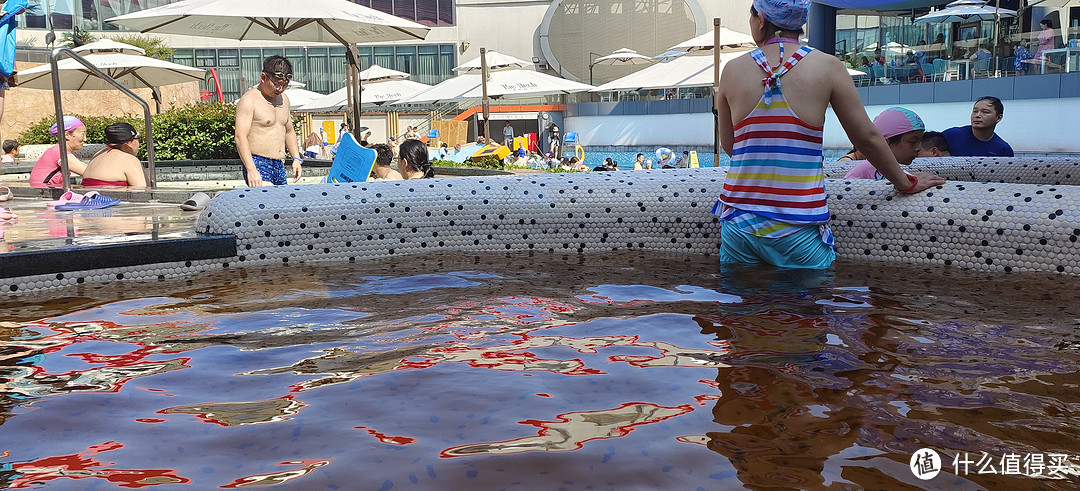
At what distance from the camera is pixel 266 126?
754 cm

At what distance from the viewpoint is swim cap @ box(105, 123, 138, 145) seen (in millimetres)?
8445

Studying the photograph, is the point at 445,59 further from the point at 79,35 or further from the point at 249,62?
the point at 79,35

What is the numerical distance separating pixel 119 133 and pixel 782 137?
278 inches

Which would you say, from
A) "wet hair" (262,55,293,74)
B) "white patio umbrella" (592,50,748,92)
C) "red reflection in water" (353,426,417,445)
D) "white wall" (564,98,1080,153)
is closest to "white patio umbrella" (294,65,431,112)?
"white patio umbrella" (592,50,748,92)

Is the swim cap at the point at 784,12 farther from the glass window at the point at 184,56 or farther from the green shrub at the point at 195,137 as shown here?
the glass window at the point at 184,56

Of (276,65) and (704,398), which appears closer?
(704,398)

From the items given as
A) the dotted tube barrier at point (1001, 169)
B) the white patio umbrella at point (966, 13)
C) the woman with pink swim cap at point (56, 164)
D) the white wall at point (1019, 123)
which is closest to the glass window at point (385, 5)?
the white wall at point (1019, 123)

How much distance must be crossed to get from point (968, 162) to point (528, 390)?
5395mm

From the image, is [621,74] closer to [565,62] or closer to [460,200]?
[565,62]

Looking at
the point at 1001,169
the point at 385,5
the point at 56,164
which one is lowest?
the point at 1001,169

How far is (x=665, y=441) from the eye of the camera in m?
2.08

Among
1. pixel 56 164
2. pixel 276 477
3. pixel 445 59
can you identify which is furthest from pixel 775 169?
pixel 445 59

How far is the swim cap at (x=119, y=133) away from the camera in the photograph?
845 cm

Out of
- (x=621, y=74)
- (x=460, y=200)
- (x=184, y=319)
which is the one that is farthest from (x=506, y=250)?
(x=621, y=74)
